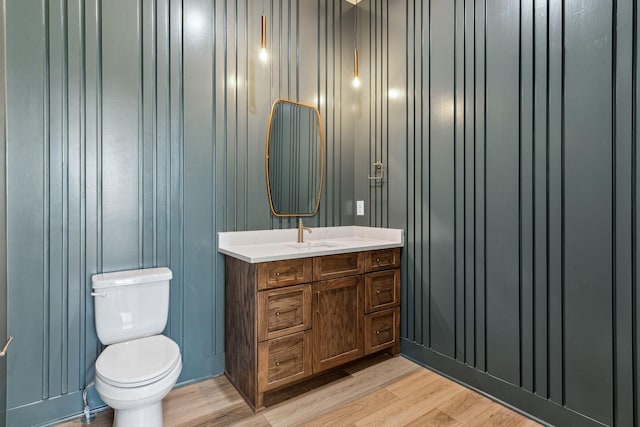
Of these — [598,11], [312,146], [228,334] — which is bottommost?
[228,334]

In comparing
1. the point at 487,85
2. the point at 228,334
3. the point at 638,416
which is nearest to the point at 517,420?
the point at 638,416

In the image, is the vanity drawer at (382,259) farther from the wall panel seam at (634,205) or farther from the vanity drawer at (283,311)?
the wall panel seam at (634,205)

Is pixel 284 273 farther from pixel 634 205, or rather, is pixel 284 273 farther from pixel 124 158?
pixel 634 205

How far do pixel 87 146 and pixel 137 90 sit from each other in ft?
1.45

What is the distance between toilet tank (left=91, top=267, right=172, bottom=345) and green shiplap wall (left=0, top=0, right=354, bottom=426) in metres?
0.16

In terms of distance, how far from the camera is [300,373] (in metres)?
1.99

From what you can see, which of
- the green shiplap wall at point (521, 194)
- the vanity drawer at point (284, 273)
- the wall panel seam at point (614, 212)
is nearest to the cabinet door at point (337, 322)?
the vanity drawer at point (284, 273)

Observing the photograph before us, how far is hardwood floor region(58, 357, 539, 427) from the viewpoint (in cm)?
175

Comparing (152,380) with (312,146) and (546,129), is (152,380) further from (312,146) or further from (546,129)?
(546,129)

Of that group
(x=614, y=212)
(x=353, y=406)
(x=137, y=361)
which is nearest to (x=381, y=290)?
(x=353, y=406)

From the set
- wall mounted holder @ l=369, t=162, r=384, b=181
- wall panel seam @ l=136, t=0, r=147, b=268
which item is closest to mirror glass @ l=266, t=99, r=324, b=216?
wall mounted holder @ l=369, t=162, r=384, b=181

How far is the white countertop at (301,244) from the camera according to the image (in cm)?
198

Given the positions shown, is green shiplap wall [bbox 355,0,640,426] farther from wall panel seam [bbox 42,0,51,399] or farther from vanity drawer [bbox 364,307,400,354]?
wall panel seam [bbox 42,0,51,399]

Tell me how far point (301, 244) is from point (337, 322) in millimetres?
627
